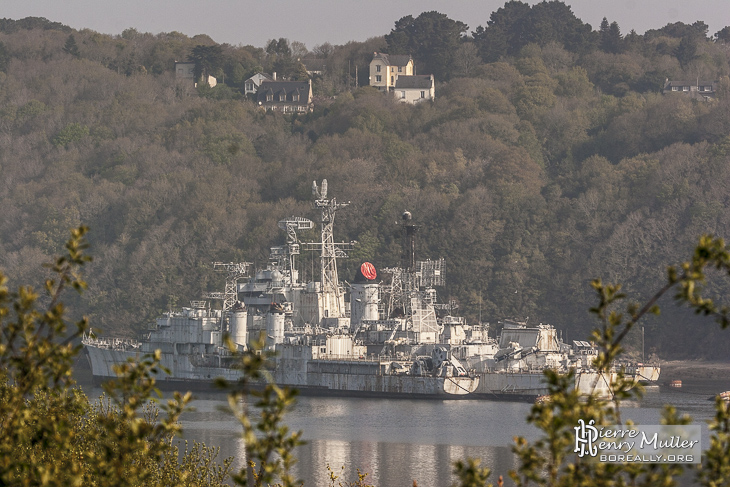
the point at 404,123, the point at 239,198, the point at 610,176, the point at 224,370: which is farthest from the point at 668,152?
the point at 224,370

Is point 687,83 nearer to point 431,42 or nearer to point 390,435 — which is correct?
point 431,42

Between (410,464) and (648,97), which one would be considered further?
(648,97)

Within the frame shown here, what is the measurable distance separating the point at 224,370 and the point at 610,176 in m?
47.1

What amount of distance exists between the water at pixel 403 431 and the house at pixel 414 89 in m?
83.5

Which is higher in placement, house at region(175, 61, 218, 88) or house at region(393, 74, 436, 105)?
house at region(175, 61, 218, 88)

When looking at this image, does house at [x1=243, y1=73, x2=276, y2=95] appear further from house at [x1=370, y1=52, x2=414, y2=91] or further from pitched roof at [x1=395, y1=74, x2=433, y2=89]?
pitched roof at [x1=395, y1=74, x2=433, y2=89]

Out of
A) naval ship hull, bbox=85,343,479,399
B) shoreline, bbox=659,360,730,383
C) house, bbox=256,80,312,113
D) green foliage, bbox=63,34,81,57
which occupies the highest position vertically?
green foliage, bbox=63,34,81,57

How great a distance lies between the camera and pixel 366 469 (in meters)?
47.0

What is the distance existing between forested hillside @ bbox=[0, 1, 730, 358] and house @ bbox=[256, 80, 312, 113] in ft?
11.5

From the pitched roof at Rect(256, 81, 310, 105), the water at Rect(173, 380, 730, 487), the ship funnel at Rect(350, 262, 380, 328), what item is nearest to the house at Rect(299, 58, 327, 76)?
the pitched roof at Rect(256, 81, 310, 105)

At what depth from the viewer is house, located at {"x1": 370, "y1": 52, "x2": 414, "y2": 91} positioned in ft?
525

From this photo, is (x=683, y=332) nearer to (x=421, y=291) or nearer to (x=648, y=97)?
(x=421, y=291)

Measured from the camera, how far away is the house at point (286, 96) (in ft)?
507

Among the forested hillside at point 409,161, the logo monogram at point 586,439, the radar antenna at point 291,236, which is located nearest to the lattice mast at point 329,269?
the radar antenna at point 291,236
